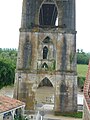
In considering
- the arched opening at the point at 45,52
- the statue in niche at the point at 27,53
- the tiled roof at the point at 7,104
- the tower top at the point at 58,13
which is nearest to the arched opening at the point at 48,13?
the tower top at the point at 58,13

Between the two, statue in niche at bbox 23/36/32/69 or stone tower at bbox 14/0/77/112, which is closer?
stone tower at bbox 14/0/77/112

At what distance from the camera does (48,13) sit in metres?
38.2

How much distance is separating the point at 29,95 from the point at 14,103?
255 inches

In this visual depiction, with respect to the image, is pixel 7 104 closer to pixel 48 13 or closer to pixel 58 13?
pixel 58 13

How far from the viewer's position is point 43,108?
110 ft

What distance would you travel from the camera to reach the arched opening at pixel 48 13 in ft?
114

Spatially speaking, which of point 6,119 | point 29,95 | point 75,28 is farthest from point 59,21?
point 6,119

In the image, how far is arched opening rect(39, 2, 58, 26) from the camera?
114 feet

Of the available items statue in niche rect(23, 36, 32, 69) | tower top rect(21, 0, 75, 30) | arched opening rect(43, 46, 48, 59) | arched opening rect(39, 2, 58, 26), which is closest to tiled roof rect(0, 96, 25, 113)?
statue in niche rect(23, 36, 32, 69)

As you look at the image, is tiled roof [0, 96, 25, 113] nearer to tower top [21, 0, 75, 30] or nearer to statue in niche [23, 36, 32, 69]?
statue in niche [23, 36, 32, 69]

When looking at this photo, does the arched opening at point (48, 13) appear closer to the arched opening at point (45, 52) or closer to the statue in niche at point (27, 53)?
the statue in niche at point (27, 53)

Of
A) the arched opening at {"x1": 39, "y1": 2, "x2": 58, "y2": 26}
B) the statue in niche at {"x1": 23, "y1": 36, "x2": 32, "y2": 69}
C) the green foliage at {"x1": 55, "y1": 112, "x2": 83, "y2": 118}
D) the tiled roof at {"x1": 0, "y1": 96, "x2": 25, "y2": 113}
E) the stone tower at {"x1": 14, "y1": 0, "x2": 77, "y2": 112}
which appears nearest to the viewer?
the tiled roof at {"x1": 0, "y1": 96, "x2": 25, "y2": 113}

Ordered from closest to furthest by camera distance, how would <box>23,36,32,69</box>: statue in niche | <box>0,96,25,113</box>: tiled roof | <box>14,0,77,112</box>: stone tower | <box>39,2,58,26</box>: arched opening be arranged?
<box>0,96,25,113</box>: tiled roof
<box>14,0,77,112</box>: stone tower
<box>23,36,32,69</box>: statue in niche
<box>39,2,58,26</box>: arched opening

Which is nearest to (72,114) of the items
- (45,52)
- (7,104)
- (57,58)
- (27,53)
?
(57,58)
